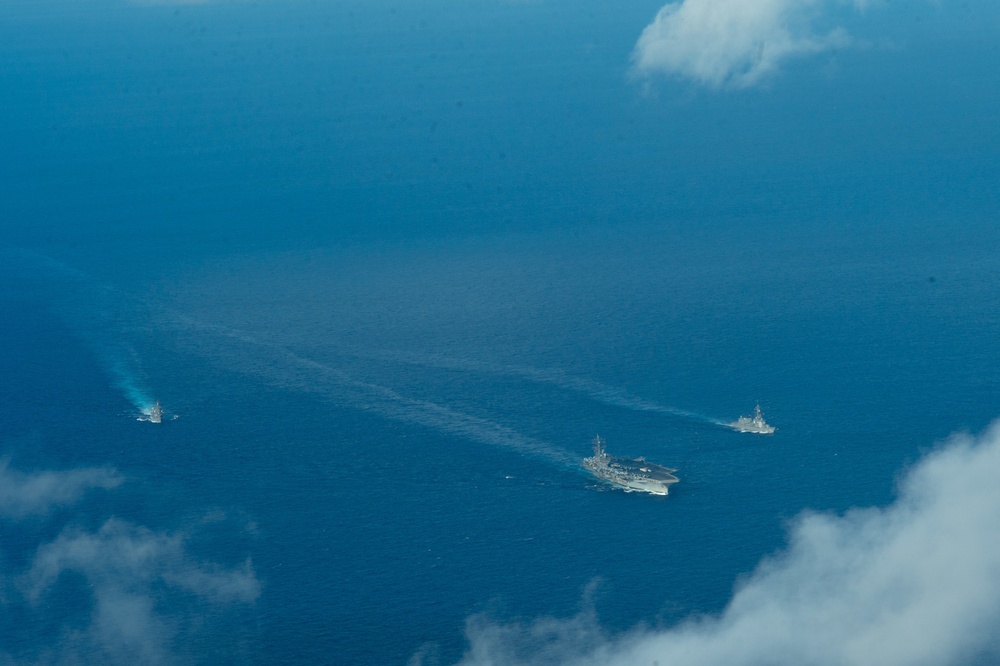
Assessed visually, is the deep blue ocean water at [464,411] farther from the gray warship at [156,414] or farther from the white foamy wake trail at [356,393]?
the gray warship at [156,414]

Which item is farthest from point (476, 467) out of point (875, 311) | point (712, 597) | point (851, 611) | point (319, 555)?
point (875, 311)

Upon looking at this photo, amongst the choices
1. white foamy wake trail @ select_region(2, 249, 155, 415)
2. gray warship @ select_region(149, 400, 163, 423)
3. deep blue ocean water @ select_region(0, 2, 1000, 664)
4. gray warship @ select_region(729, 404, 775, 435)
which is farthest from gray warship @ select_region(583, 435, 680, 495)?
white foamy wake trail @ select_region(2, 249, 155, 415)

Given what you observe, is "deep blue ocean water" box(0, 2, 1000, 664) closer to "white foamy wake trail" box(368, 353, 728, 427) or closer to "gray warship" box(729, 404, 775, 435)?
"white foamy wake trail" box(368, 353, 728, 427)

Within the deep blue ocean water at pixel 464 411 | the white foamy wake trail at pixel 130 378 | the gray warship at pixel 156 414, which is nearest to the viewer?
the deep blue ocean water at pixel 464 411

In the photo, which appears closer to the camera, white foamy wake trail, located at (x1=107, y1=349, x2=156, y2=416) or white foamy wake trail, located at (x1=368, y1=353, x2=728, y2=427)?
white foamy wake trail, located at (x1=368, y1=353, x2=728, y2=427)

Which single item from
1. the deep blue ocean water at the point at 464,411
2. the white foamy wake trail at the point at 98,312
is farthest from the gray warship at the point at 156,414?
the white foamy wake trail at the point at 98,312

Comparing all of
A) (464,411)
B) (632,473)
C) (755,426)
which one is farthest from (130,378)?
(755,426)
